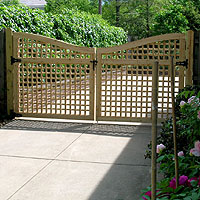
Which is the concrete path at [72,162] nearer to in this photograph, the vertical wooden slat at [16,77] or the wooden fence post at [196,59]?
the vertical wooden slat at [16,77]

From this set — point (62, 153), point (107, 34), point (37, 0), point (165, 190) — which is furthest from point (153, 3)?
point (165, 190)

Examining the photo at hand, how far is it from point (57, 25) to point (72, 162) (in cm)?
678

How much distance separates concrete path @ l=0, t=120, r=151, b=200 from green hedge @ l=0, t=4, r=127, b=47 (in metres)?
2.80

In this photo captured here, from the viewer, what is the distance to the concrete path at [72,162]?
312 centimetres

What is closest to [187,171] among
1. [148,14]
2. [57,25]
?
[57,25]

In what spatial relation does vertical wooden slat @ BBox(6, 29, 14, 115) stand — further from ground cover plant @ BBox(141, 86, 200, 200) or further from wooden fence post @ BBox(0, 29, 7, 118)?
ground cover plant @ BBox(141, 86, 200, 200)

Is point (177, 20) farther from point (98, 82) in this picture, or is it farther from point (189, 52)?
point (98, 82)

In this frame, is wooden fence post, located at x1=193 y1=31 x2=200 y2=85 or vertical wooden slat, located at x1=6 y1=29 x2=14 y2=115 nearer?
wooden fence post, located at x1=193 y1=31 x2=200 y2=85

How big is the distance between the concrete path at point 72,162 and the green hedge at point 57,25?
2.80 metres

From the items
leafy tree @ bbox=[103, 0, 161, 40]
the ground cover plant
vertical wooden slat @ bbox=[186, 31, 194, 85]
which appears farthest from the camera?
leafy tree @ bbox=[103, 0, 161, 40]

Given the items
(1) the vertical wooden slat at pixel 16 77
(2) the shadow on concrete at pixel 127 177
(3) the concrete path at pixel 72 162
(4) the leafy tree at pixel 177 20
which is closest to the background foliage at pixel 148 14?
(4) the leafy tree at pixel 177 20

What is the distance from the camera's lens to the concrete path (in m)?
3.12

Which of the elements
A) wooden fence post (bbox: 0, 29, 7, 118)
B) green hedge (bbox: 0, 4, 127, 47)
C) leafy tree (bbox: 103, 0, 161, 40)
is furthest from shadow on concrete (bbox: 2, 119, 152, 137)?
leafy tree (bbox: 103, 0, 161, 40)

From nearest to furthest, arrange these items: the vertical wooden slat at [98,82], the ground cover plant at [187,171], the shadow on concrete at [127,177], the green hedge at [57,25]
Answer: the ground cover plant at [187,171]
the shadow on concrete at [127,177]
the vertical wooden slat at [98,82]
the green hedge at [57,25]
